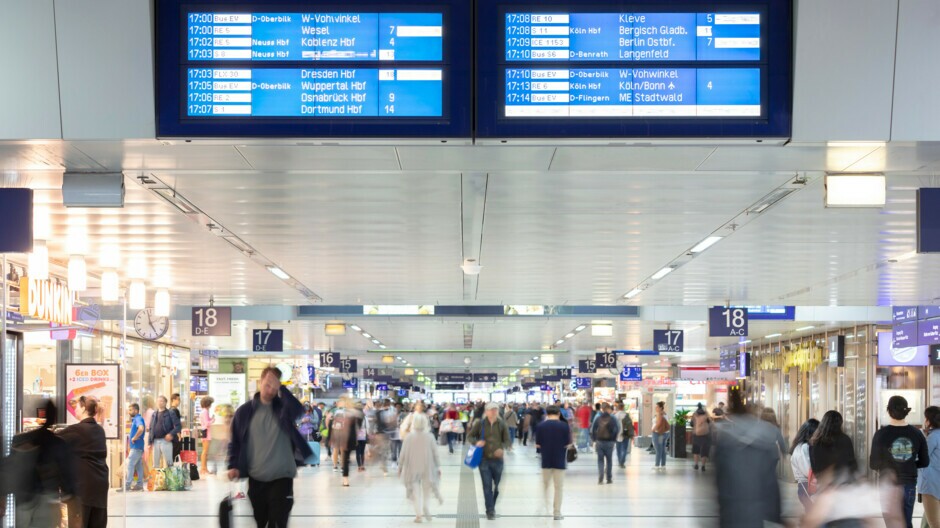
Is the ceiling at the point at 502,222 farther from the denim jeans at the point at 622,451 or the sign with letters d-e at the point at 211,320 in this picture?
the denim jeans at the point at 622,451

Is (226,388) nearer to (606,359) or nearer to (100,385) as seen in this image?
(100,385)

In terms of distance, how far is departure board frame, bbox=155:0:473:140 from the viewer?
20.8 feet

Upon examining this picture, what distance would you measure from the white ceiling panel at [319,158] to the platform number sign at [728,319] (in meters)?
13.5

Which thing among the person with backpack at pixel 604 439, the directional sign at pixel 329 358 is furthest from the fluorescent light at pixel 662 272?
the directional sign at pixel 329 358

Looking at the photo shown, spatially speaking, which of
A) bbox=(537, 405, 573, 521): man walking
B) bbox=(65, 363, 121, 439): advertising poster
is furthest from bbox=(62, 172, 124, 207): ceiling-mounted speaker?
bbox=(537, 405, 573, 521): man walking

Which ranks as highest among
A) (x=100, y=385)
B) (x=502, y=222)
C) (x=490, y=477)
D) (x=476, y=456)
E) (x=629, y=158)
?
(x=629, y=158)

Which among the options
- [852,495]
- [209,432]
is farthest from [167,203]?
[209,432]

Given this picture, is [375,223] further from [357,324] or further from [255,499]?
[357,324]

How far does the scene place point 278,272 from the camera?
1644 centimetres

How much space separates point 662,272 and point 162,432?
427 inches

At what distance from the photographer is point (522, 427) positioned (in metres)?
43.2

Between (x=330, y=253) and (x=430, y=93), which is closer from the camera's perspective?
(x=430, y=93)

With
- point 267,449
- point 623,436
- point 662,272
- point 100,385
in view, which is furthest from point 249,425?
point 623,436

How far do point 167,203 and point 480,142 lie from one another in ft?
16.5
